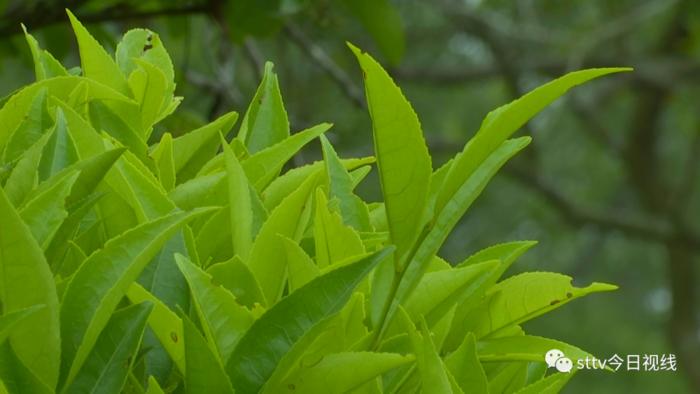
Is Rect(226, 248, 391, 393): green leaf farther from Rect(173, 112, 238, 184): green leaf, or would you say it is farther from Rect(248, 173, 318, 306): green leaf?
Rect(173, 112, 238, 184): green leaf

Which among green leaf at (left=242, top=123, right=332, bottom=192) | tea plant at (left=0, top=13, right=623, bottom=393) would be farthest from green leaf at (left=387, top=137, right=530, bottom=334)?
green leaf at (left=242, top=123, right=332, bottom=192)

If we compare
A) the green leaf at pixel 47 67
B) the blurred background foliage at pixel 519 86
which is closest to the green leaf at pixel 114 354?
the green leaf at pixel 47 67

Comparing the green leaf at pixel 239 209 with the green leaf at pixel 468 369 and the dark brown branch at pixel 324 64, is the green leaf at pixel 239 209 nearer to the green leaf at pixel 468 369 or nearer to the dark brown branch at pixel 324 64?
the green leaf at pixel 468 369

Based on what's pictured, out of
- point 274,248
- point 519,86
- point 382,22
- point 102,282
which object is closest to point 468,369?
point 274,248

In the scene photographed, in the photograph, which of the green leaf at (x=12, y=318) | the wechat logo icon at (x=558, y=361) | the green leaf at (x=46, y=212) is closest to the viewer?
the green leaf at (x=12, y=318)

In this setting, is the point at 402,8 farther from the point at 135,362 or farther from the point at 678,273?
the point at 135,362

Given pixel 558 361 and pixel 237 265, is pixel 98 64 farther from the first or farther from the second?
pixel 558 361

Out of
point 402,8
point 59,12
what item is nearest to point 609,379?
point 402,8
